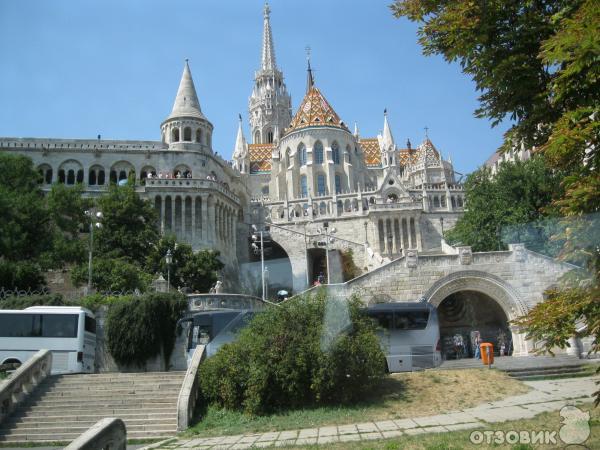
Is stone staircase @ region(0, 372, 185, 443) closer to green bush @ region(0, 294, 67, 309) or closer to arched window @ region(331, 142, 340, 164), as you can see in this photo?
green bush @ region(0, 294, 67, 309)

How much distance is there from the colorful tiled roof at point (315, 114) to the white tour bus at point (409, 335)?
42.1 m

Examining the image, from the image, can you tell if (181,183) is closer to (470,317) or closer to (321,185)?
(321,185)

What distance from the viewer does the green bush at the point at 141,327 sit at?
67.6 feet

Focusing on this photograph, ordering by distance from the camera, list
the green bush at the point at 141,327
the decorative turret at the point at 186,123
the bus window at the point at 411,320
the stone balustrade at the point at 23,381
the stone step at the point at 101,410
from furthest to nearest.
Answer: the decorative turret at the point at 186,123, the green bush at the point at 141,327, the bus window at the point at 411,320, the stone step at the point at 101,410, the stone balustrade at the point at 23,381

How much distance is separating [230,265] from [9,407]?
2997 cm

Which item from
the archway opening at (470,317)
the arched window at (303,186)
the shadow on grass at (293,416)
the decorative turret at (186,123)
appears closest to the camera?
the shadow on grass at (293,416)

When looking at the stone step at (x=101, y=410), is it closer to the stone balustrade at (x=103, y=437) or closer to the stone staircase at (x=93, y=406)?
the stone staircase at (x=93, y=406)

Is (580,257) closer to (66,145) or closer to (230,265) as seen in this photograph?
Answer: (230,265)

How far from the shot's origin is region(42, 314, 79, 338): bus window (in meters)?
18.5

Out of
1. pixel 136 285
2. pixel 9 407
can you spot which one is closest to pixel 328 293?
pixel 9 407

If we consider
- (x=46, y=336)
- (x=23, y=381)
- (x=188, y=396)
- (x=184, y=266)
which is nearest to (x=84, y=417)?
(x=23, y=381)

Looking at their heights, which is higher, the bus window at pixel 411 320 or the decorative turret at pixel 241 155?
the decorative turret at pixel 241 155

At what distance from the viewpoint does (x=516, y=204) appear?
112ft

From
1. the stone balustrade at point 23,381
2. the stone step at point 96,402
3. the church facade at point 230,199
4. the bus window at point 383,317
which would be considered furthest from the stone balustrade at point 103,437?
the church facade at point 230,199
